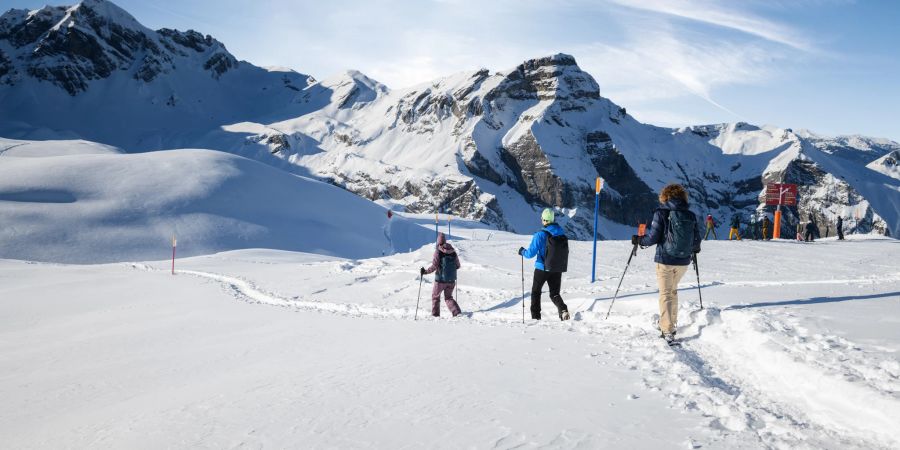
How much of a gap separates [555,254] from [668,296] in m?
2.41

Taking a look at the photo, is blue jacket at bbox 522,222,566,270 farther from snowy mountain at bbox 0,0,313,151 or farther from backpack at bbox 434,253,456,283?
snowy mountain at bbox 0,0,313,151

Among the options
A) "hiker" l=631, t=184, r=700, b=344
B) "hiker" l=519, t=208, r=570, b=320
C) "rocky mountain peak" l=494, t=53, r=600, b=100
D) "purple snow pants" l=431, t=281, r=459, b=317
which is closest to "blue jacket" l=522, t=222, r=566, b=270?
"hiker" l=519, t=208, r=570, b=320

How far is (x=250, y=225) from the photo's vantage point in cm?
4222

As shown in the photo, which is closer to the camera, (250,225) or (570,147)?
(250,225)

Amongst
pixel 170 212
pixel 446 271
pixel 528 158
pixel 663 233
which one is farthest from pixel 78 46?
pixel 663 233

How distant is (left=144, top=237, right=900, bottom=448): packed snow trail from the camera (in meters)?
3.54

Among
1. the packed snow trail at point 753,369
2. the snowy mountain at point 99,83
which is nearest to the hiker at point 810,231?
the packed snow trail at point 753,369

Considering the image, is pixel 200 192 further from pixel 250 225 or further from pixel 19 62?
pixel 19 62

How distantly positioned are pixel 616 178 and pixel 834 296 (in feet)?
540

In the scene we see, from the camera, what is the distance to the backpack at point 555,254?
887 centimetres

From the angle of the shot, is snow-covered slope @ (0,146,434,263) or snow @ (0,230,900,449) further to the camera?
snow-covered slope @ (0,146,434,263)

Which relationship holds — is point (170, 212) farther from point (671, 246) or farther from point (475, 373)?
point (671, 246)

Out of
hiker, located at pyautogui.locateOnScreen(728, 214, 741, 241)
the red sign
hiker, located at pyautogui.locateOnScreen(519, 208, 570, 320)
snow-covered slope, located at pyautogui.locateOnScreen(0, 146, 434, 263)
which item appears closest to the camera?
hiker, located at pyautogui.locateOnScreen(519, 208, 570, 320)

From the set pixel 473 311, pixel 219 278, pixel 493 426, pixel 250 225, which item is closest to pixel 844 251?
pixel 473 311
